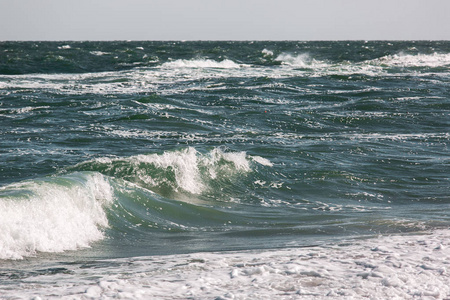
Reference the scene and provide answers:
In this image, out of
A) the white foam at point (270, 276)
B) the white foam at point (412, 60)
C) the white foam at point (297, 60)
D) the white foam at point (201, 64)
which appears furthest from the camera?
the white foam at point (297, 60)

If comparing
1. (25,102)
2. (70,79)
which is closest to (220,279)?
(25,102)

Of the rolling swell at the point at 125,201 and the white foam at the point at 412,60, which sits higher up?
the white foam at the point at 412,60

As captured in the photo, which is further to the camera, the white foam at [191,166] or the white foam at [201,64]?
the white foam at [201,64]

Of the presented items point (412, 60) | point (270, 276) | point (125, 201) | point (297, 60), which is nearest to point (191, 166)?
point (125, 201)

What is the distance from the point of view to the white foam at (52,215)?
5.36 m

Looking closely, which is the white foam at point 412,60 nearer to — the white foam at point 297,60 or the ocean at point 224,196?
the white foam at point 297,60

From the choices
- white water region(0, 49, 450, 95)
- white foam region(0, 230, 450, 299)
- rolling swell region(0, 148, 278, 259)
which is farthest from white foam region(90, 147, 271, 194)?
white water region(0, 49, 450, 95)

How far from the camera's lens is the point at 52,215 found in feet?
20.1

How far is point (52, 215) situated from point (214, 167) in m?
4.25

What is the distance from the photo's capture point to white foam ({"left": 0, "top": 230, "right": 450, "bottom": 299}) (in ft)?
12.4

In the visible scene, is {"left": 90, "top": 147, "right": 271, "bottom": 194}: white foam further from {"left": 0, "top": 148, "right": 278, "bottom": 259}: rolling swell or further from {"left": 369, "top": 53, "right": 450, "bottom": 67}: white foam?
{"left": 369, "top": 53, "right": 450, "bottom": 67}: white foam

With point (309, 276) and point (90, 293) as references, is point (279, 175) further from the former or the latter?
point (90, 293)

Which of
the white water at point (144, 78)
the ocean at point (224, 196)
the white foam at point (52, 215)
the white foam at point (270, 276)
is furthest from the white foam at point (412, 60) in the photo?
the white foam at point (270, 276)

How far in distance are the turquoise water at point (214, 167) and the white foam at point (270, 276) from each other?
2.63 ft
